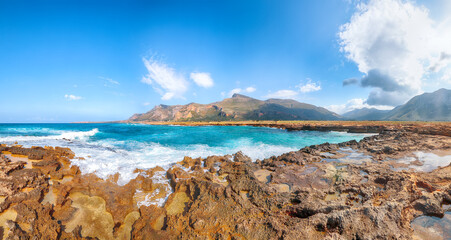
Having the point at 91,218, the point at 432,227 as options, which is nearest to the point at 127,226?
the point at 91,218

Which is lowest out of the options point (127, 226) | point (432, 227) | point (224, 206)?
point (127, 226)

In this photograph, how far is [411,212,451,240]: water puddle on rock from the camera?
147 inches

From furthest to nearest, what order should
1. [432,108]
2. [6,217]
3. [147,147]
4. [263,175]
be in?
[432,108]
[147,147]
[263,175]
[6,217]

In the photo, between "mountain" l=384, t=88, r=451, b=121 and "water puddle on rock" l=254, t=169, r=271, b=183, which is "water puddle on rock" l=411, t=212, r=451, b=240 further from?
"mountain" l=384, t=88, r=451, b=121

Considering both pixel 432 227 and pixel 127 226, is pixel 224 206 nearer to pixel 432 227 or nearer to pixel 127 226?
pixel 127 226

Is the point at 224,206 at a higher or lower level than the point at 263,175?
higher

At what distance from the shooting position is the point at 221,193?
17.9ft

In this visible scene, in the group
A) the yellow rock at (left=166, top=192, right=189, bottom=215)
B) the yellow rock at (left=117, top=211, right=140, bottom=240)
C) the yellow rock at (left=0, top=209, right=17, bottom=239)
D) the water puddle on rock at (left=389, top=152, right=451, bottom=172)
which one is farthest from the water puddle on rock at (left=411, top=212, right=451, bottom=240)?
the yellow rock at (left=0, top=209, right=17, bottom=239)

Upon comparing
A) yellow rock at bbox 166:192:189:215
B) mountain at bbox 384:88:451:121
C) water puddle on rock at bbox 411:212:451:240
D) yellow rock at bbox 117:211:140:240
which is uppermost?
mountain at bbox 384:88:451:121

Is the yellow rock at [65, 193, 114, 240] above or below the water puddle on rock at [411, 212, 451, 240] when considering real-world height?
below

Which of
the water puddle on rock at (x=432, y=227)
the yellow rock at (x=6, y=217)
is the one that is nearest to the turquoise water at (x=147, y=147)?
the yellow rock at (x=6, y=217)

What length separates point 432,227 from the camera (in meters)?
3.97

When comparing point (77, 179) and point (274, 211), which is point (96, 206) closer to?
point (77, 179)

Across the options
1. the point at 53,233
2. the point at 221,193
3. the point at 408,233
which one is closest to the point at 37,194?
the point at 53,233
